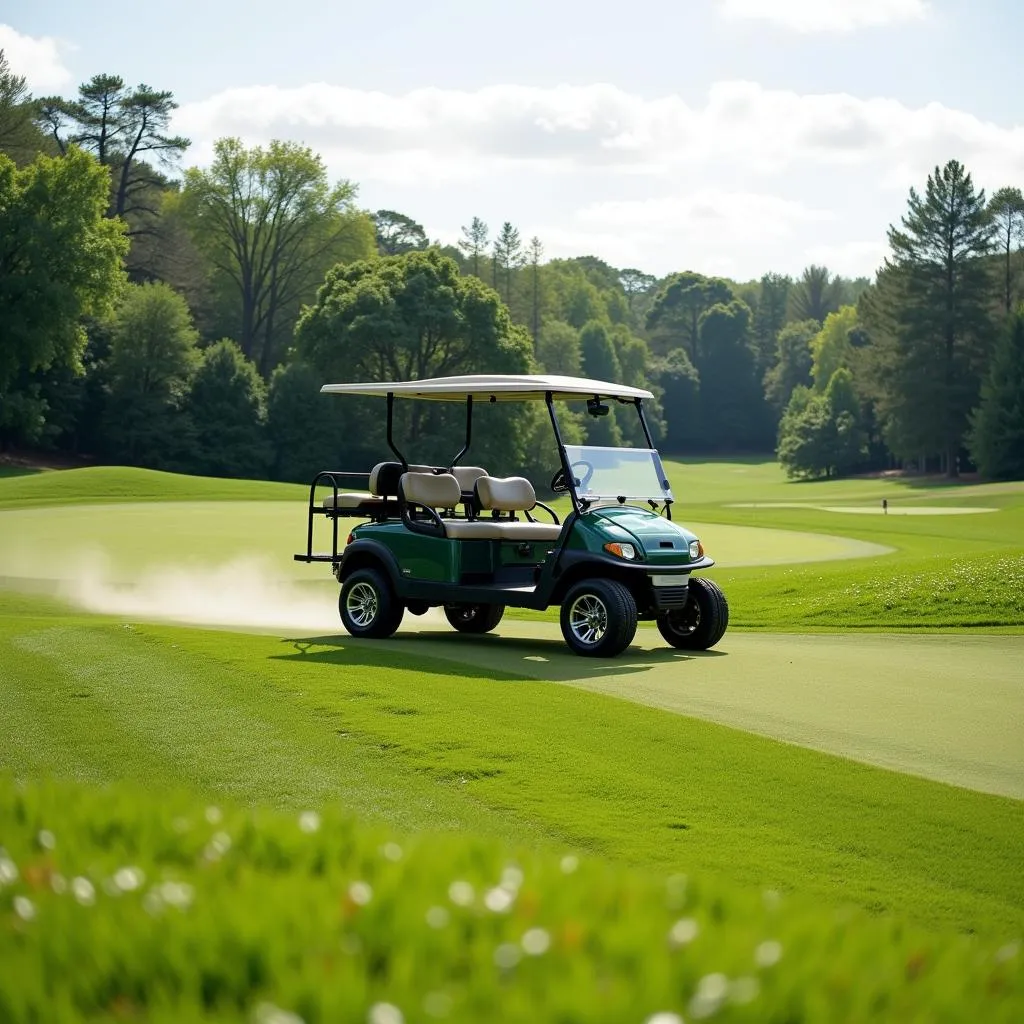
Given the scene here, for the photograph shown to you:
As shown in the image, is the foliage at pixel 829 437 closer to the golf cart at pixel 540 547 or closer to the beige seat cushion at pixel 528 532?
the golf cart at pixel 540 547

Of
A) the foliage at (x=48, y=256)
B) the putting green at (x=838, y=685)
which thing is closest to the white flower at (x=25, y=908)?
the putting green at (x=838, y=685)

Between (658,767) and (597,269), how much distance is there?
160049 millimetres

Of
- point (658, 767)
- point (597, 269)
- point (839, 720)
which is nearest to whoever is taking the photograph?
point (658, 767)

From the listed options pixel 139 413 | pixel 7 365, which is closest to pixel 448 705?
pixel 7 365

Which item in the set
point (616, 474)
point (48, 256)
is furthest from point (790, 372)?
point (616, 474)

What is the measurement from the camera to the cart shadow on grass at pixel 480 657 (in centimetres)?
1250

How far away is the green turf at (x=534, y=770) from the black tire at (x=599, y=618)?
1737mm

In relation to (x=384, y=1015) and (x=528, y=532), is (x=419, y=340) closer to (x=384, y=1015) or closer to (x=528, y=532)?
(x=528, y=532)

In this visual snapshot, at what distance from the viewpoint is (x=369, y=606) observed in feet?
51.2

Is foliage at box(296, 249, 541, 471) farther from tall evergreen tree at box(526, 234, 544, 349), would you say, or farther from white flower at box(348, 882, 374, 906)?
white flower at box(348, 882, 374, 906)

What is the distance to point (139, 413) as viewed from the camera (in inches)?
2635

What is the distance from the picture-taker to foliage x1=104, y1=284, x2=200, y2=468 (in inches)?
2643

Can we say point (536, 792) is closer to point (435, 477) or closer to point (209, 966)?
point (209, 966)

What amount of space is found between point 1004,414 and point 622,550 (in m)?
67.2
